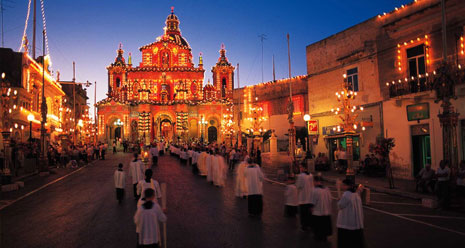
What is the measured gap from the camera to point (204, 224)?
968cm

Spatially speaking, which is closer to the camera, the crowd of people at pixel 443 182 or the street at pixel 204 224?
the street at pixel 204 224

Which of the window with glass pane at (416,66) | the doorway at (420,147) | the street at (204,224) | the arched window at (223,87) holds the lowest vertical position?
the street at (204,224)

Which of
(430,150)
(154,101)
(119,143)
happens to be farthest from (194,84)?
(430,150)

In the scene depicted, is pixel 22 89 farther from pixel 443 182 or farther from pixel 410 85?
pixel 443 182

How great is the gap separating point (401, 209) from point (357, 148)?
14031 millimetres

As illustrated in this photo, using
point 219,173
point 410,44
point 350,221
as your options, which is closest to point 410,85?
point 410,44

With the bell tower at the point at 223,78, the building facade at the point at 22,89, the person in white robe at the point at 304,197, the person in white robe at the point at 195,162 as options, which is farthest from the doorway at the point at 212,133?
the person in white robe at the point at 304,197

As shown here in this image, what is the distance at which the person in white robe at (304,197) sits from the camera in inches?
359

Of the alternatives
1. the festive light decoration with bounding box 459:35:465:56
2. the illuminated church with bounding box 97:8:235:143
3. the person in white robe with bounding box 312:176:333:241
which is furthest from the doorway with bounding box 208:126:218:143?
the person in white robe with bounding box 312:176:333:241

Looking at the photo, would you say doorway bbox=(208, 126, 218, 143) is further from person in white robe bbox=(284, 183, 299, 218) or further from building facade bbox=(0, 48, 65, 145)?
person in white robe bbox=(284, 183, 299, 218)

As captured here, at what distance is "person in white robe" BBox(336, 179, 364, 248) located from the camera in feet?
23.5

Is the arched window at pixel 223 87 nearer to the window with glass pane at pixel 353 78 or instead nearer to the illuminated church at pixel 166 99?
the illuminated church at pixel 166 99

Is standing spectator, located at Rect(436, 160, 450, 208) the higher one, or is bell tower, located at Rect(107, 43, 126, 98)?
bell tower, located at Rect(107, 43, 126, 98)

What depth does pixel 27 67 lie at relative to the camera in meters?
34.3
